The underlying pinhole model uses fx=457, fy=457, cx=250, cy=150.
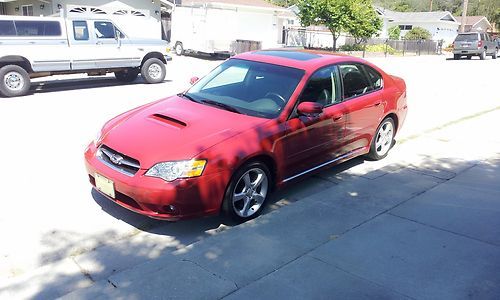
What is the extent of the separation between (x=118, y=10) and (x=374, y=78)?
735 inches

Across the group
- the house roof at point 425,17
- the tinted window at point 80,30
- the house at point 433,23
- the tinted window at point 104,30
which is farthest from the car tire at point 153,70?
the house at point 433,23

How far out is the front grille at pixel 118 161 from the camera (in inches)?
161

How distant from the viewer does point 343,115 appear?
5.45 m

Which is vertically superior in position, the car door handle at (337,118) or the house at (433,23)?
the house at (433,23)

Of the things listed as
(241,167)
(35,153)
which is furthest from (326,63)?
(35,153)

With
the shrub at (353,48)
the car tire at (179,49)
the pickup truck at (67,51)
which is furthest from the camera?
the shrub at (353,48)

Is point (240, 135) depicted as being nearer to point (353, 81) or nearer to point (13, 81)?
point (353, 81)

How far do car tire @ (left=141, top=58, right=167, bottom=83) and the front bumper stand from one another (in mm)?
10165

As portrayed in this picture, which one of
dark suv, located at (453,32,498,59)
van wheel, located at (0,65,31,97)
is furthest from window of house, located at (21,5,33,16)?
dark suv, located at (453,32,498,59)

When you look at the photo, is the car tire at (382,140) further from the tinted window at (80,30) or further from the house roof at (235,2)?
the house roof at (235,2)

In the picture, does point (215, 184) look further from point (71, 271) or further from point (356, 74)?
point (356, 74)

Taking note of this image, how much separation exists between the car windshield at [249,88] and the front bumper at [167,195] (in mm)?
1091

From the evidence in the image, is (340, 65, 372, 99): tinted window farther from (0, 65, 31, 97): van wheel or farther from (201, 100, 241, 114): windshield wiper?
(0, 65, 31, 97): van wheel

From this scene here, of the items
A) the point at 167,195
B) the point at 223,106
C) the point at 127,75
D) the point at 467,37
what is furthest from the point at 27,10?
the point at 467,37
